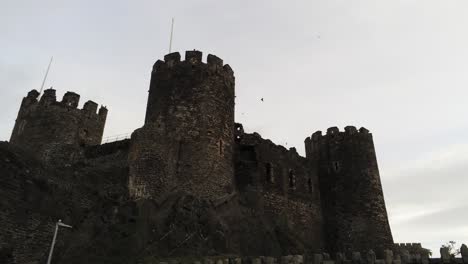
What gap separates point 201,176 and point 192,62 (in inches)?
251

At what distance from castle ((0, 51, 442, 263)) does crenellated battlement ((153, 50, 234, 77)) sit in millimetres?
66

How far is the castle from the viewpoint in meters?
16.2

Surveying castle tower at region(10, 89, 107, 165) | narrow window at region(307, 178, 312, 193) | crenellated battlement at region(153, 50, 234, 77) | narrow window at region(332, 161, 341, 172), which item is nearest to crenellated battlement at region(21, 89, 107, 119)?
castle tower at region(10, 89, 107, 165)

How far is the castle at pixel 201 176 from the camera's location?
16.2m

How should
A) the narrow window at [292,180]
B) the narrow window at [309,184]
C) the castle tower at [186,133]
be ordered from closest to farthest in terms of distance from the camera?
the castle tower at [186,133]
the narrow window at [292,180]
the narrow window at [309,184]

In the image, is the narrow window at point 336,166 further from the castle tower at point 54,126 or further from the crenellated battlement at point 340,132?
the castle tower at point 54,126

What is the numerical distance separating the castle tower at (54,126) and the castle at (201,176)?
0.08m

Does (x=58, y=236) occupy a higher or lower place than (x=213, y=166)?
lower

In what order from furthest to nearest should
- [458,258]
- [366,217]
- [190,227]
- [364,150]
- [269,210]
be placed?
1. [364,150]
2. [366,217]
3. [269,210]
4. [190,227]
5. [458,258]

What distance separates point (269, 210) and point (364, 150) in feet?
30.6

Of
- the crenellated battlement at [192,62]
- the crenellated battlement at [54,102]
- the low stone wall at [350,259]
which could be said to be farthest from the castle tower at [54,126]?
the low stone wall at [350,259]

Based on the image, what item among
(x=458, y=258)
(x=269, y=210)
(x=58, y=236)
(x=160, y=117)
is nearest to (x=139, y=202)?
(x=58, y=236)

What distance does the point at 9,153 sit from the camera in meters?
14.2

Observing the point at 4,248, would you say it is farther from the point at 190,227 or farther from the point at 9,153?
the point at 190,227
